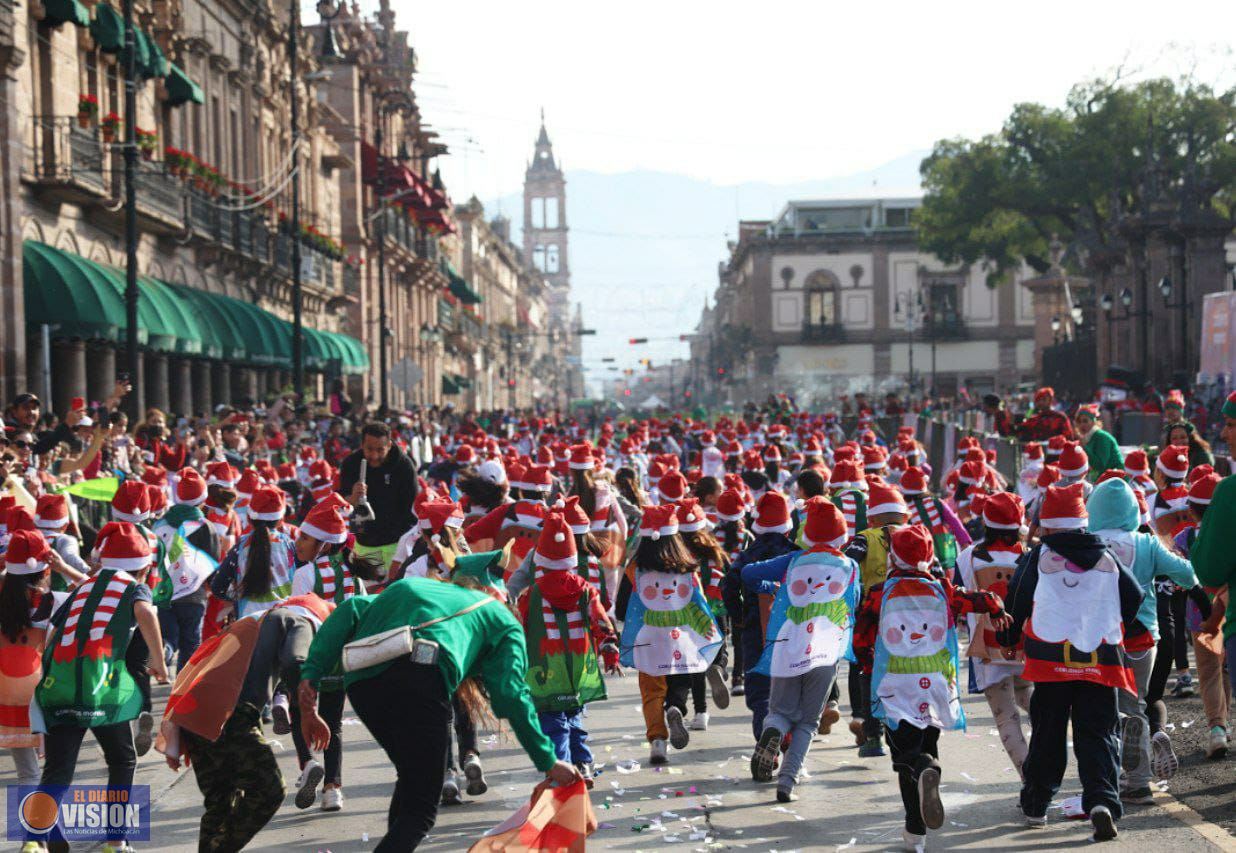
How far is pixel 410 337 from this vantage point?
214ft

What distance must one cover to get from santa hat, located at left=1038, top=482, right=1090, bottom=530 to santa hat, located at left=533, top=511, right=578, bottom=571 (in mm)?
2237

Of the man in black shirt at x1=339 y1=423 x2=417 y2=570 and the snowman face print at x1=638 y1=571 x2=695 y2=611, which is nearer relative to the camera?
the snowman face print at x1=638 y1=571 x2=695 y2=611

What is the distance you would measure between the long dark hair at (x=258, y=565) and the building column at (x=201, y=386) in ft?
87.6

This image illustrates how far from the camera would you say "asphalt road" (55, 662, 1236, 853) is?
738 cm

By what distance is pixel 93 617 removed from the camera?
23.4 feet

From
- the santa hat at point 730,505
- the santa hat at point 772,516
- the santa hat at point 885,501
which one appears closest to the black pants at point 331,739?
the santa hat at point 772,516

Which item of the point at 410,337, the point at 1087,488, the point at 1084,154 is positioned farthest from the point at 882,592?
the point at 410,337

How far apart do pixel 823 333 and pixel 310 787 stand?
3252 inches

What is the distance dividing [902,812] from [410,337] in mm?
58373

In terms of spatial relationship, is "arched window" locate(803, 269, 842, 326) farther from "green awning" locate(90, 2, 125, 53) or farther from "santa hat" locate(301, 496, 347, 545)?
"santa hat" locate(301, 496, 347, 545)

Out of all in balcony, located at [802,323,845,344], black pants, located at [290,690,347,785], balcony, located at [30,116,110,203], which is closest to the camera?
black pants, located at [290,690,347,785]

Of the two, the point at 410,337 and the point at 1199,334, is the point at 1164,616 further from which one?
the point at 410,337

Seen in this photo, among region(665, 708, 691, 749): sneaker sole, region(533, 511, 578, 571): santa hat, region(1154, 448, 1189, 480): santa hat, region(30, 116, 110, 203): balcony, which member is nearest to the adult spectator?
region(1154, 448, 1189, 480): santa hat

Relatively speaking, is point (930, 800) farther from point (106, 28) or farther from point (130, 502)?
point (106, 28)
